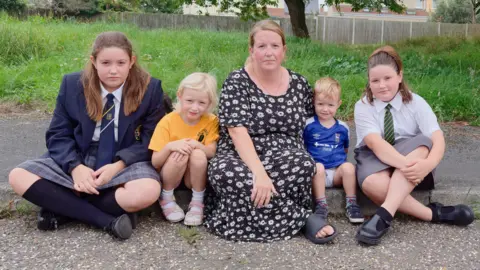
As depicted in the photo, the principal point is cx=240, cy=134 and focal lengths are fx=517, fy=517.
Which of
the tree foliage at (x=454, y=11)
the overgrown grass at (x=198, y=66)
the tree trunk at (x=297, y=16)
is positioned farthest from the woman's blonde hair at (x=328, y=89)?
the tree foliage at (x=454, y=11)

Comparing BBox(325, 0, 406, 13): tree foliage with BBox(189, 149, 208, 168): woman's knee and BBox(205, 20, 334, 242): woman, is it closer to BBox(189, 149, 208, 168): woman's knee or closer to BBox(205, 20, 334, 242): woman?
BBox(205, 20, 334, 242): woman

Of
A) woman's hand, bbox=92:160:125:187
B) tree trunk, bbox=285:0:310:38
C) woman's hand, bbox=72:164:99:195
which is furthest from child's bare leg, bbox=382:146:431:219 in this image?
tree trunk, bbox=285:0:310:38

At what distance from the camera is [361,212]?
3.57m

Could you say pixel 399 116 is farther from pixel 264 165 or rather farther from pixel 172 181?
pixel 172 181

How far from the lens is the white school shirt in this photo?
3535mm

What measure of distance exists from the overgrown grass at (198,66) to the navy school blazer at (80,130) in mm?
2176

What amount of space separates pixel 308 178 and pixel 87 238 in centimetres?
142

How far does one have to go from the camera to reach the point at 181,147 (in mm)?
3273

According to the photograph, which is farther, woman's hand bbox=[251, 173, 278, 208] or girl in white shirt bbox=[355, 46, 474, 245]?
girl in white shirt bbox=[355, 46, 474, 245]

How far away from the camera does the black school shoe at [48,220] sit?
3242 mm

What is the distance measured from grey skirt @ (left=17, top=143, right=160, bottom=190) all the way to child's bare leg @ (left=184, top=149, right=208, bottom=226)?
9.2 inches

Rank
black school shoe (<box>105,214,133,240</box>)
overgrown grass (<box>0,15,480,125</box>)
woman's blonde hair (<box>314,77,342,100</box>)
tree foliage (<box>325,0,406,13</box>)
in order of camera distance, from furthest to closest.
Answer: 1. tree foliage (<box>325,0,406,13</box>)
2. overgrown grass (<box>0,15,480,125</box>)
3. woman's blonde hair (<box>314,77,342,100</box>)
4. black school shoe (<box>105,214,133,240</box>)

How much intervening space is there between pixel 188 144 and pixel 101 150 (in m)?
0.59

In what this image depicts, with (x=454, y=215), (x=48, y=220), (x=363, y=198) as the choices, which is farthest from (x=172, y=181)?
(x=454, y=215)
